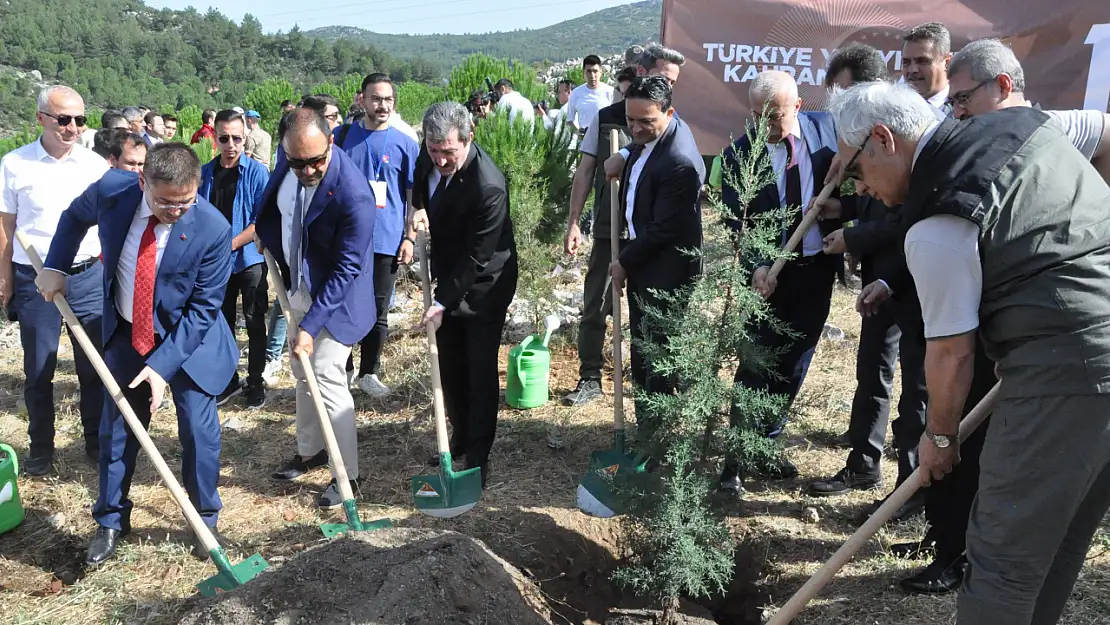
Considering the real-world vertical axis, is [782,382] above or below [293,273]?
below

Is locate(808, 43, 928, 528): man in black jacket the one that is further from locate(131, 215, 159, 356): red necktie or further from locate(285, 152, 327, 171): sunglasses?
locate(131, 215, 159, 356): red necktie

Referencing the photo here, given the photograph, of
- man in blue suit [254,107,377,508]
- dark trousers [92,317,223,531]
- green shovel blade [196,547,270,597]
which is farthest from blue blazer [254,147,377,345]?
green shovel blade [196,547,270,597]

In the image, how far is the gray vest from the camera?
78.4 inches

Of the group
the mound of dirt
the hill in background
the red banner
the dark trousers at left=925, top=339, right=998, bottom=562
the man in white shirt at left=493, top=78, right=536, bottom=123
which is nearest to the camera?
the mound of dirt

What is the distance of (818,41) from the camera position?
6.84 m

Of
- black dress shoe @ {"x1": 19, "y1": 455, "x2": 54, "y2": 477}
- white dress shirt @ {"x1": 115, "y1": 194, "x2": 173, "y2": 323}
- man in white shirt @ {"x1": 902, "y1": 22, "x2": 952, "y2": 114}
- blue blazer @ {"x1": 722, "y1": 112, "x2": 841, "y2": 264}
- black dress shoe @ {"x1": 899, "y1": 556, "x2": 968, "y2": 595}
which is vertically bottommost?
black dress shoe @ {"x1": 19, "y1": 455, "x2": 54, "y2": 477}

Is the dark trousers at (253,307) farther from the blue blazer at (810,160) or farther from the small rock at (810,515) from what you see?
the small rock at (810,515)

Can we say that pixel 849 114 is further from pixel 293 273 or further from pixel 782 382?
pixel 293 273

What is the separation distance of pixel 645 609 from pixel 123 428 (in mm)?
2518

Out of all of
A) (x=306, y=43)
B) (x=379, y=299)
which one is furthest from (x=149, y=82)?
(x=379, y=299)

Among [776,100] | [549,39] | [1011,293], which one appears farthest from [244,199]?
[549,39]

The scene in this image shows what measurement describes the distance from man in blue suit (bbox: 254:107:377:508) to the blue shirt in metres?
1.19

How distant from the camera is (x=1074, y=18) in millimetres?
6316

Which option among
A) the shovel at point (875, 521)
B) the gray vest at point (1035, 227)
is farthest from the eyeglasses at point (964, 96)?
the shovel at point (875, 521)
